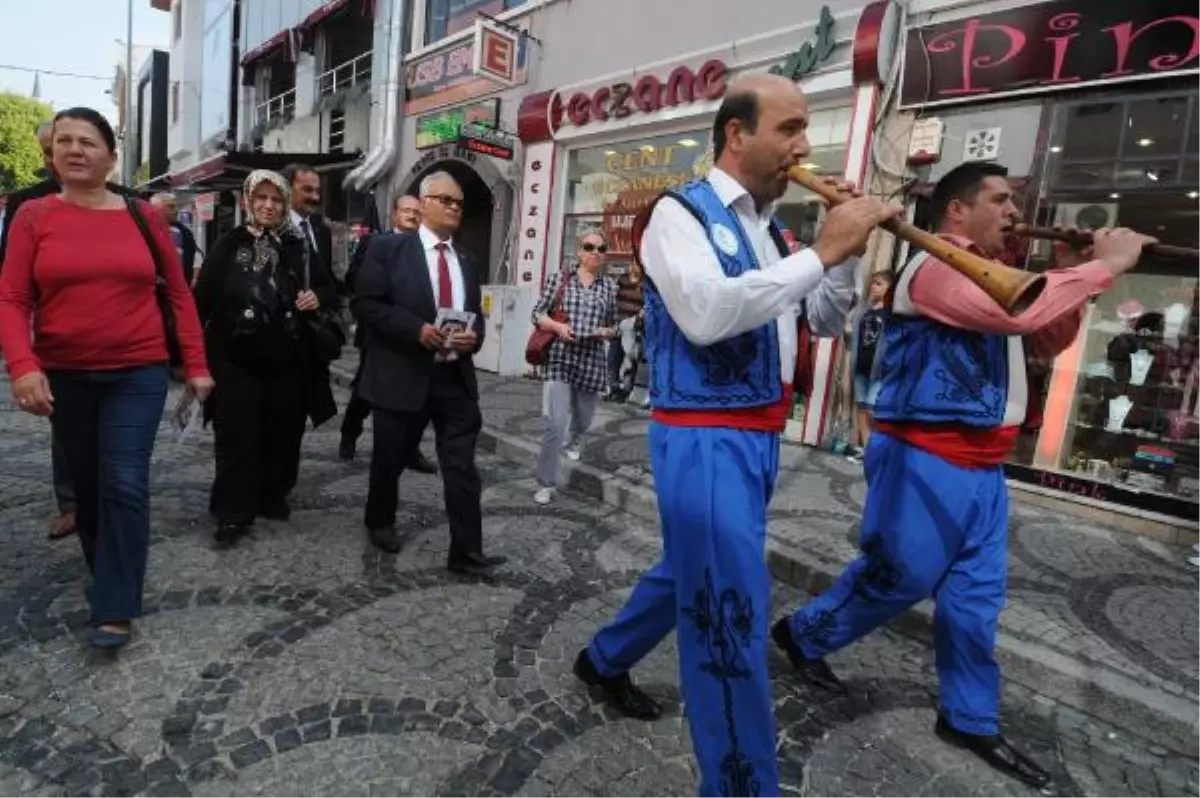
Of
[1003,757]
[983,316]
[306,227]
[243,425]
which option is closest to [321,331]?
[243,425]

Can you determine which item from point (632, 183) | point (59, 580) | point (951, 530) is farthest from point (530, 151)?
point (951, 530)

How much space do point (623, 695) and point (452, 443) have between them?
5.22 ft

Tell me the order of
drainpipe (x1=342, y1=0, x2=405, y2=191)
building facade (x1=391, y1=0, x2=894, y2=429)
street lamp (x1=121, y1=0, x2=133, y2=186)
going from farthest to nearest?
street lamp (x1=121, y1=0, x2=133, y2=186)
drainpipe (x1=342, y1=0, x2=405, y2=191)
building facade (x1=391, y1=0, x2=894, y2=429)

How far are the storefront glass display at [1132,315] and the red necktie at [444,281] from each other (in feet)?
14.5

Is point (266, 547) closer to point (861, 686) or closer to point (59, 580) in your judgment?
point (59, 580)

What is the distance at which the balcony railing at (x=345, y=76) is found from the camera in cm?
1577

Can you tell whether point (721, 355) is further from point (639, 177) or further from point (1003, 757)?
point (639, 177)

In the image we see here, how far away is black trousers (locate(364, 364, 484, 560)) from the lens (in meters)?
3.57

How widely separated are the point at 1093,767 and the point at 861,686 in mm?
770

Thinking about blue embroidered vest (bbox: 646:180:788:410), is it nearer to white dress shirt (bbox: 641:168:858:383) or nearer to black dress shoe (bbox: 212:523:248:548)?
white dress shirt (bbox: 641:168:858:383)

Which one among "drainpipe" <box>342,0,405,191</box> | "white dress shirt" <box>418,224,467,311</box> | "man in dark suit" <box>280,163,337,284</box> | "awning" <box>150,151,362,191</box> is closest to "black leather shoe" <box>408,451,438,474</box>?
"man in dark suit" <box>280,163,337,284</box>

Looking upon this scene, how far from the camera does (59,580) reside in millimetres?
3182

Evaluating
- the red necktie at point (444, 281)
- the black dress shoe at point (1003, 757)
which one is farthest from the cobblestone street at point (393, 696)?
the red necktie at point (444, 281)

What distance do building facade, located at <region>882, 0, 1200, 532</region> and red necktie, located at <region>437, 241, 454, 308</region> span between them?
482cm
